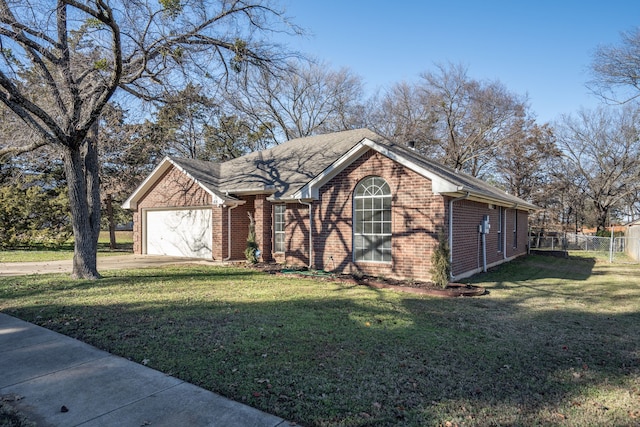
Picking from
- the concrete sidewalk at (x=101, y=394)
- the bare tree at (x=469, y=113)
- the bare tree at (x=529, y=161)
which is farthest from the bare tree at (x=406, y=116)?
the concrete sidewalk at (x=101, y=394)

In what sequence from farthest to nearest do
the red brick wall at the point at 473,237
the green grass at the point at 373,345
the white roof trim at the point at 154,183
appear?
the white roof trim at the point at 154,183, the red brick wall at the point at 473,237, the green grass at the point at 373,345

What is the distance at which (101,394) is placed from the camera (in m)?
3.91

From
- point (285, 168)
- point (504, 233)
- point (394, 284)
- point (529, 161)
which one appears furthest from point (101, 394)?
point (529, 161)

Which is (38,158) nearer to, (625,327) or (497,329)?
(497,329)

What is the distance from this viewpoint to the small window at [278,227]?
49.4ft

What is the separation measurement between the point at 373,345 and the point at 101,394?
Answer: 3287 mm

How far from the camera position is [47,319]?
6664 mm

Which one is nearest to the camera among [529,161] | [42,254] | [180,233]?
[180,233]

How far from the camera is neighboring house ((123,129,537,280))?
35.9 ft

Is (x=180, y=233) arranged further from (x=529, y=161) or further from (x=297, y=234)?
Result: (x=529, y=161)

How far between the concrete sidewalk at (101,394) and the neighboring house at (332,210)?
783 cm

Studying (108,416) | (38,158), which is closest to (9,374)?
(108,416)

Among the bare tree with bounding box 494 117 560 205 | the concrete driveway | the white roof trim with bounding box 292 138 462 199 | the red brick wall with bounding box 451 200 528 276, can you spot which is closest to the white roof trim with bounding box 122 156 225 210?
the concrete driveway

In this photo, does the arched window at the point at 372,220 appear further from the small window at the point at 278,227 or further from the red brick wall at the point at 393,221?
the small window at the point at 278,227
